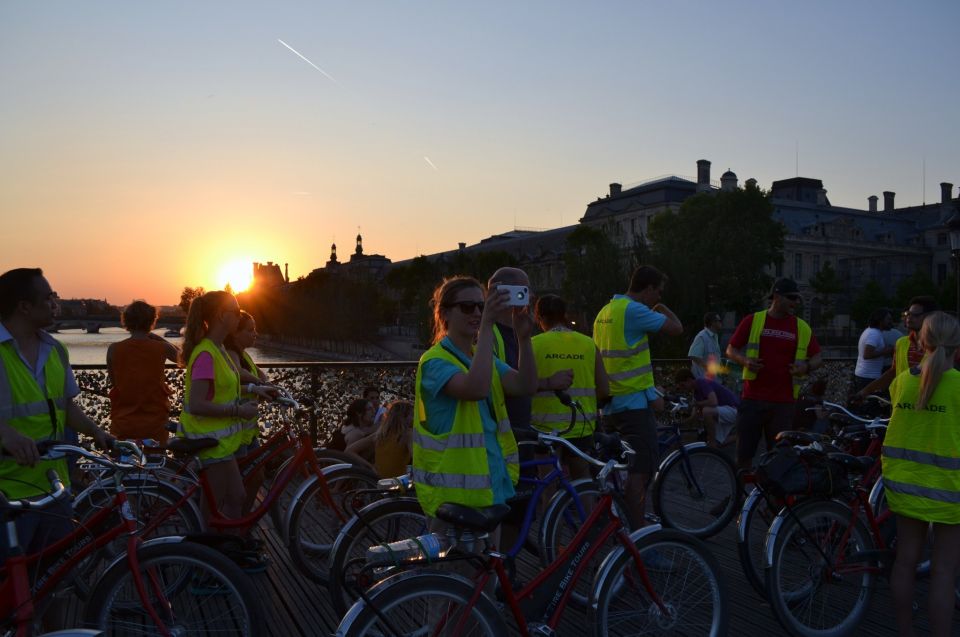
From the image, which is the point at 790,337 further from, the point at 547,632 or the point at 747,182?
the point at 747,182

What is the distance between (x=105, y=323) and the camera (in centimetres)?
8744

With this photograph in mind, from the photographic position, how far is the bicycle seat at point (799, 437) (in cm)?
500

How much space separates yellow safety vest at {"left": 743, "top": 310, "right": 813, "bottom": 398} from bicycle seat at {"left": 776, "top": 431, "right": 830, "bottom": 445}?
78.1 inches

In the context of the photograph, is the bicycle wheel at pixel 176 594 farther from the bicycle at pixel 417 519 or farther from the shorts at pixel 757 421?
the shorts at pixel 757 421

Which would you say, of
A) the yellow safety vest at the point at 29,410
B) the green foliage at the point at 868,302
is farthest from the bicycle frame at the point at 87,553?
the green foliage at the point at 868,302

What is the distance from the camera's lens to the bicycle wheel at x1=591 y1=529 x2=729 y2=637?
3844mm

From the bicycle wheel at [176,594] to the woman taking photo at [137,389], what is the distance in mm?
3122

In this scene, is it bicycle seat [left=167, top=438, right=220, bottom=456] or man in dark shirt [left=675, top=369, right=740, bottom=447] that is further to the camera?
man in dark shirt [left=675, top=369, right=740, bottom=447]

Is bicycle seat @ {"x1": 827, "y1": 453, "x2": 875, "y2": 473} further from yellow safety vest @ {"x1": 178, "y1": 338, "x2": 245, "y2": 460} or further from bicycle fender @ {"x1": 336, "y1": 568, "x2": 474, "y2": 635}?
yellow safety vest @ {"x1": 178, "y1": 338, "x2": 245, "y2": 460}

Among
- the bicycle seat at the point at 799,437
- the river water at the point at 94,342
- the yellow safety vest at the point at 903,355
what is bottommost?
the river water at the point at 94,342

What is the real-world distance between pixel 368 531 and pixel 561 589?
1298 mm

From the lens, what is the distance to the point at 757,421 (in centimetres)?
708

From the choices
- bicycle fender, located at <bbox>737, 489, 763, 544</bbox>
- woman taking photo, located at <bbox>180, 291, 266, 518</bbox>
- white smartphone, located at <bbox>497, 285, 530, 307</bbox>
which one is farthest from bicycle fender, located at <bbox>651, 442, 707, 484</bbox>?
white smartphone, located at <bbox>497, 285, 530, 307</bbox>

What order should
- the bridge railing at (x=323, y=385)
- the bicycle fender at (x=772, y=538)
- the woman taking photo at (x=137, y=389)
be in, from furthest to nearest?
the bridge railing at (x=323, y=385), the woman taking photo at (x=137, y=389), the bicycle fender at (x=772, y=538)
